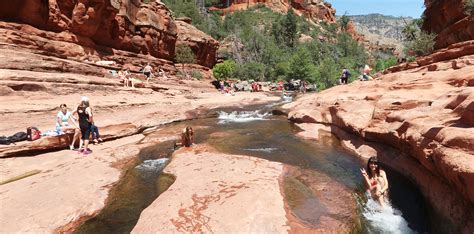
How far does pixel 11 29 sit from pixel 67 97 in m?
9.17

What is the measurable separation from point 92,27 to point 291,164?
969 inches

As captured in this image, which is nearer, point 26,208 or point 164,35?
point 26,208

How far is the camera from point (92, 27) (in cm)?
2677

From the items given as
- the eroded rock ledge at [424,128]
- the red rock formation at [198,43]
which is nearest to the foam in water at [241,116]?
the eroded rock ledge at [424,128]

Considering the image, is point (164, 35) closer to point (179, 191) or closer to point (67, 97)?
point (67, 97)

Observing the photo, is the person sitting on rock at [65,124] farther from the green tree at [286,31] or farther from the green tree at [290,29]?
the green tree at [290,29]

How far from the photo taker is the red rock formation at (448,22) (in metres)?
26.1

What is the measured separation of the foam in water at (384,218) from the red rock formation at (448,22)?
25447mm

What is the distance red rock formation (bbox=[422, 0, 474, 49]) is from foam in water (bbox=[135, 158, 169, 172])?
27.9 metres

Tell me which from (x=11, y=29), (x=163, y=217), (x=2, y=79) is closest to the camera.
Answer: (x=163, y=217)

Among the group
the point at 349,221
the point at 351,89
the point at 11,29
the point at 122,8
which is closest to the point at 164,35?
the point at 122,8

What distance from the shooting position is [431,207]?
22.4ft

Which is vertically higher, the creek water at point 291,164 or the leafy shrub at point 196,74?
the leafy shrub at point 196,74

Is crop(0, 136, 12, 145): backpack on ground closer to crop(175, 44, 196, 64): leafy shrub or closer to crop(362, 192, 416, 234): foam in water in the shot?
crop(362, 192, 416, 234): foam in water
